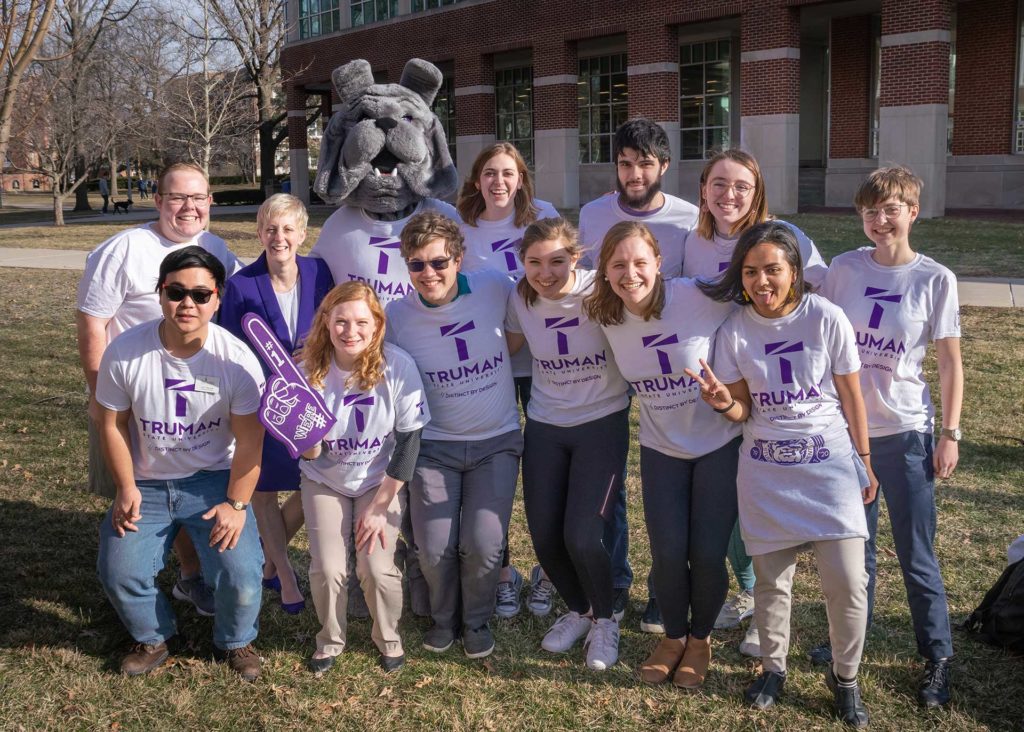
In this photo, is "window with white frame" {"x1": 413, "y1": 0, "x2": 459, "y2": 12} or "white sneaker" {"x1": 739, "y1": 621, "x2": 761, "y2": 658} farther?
"window with white frame" {"x1": 413, "y1": 0, "x2": 459, "y2": 12}

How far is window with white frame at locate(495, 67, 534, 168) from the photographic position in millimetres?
30578

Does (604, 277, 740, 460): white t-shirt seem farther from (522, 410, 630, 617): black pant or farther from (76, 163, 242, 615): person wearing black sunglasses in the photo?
(76, 163, 242, 615): person wearing black sunglasses

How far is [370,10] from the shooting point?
31.3 meters

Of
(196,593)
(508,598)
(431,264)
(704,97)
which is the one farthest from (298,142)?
(431,264)

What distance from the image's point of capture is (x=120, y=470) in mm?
3627

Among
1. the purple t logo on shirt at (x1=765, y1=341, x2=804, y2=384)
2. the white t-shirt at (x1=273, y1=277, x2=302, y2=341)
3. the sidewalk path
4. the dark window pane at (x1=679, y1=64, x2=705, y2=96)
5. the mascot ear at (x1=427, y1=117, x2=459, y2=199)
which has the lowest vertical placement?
the sidewalk path

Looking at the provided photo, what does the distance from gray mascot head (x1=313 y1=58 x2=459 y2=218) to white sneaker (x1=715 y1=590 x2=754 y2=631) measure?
234 centimetres

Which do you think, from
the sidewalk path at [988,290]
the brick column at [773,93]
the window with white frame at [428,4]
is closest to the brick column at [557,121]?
the window with white frame at [428,4]

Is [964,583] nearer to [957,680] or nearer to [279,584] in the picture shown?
[957,680]

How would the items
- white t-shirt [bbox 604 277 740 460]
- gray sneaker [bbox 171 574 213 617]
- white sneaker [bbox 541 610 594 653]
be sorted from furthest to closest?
gray sneaker [bbox 171 574 213 617] → white sneaker [bbox 541 610 594 653] → white t-shirt [bbox 604 277 740 460]

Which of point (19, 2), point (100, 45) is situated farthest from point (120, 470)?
point (100, 45)

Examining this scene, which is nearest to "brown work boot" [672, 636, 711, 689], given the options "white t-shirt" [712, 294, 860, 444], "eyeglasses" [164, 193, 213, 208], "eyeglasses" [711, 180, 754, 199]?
"white t-shirt" [712, 294, 860, 444]

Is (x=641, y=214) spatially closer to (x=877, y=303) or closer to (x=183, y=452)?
(x=877, y=303)

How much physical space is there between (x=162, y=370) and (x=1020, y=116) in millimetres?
22599
